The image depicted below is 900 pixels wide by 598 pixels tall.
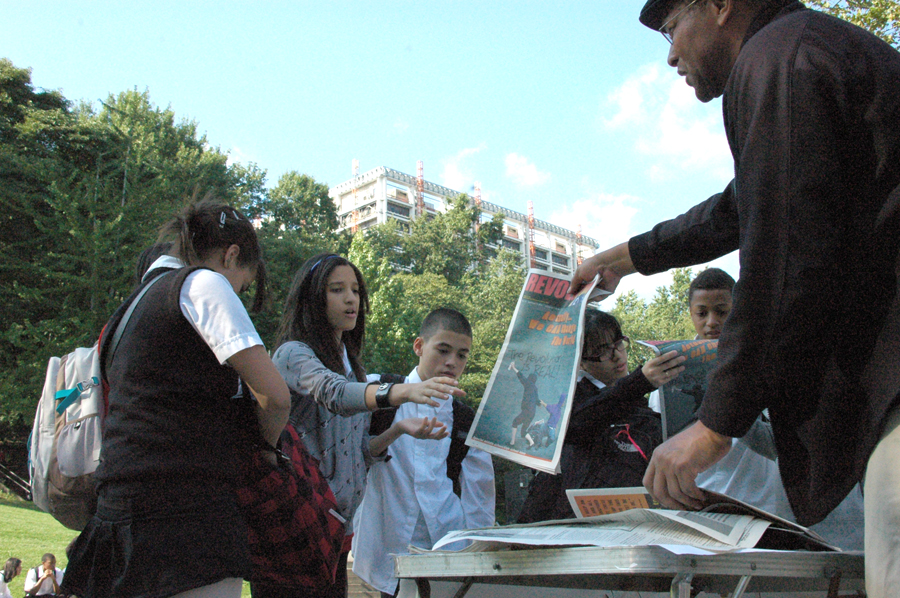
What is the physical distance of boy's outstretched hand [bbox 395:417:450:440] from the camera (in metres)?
2.48

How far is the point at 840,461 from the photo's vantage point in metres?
1.17

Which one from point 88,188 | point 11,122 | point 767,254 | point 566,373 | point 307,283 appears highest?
point 11,122

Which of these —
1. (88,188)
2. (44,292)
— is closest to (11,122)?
(88,188)

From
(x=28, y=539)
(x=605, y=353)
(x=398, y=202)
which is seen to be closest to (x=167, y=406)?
(x=605, y=353)

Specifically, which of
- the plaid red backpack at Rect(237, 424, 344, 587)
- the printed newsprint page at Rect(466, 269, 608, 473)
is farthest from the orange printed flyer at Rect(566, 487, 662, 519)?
the plaid red backpack at Rect(237, 424, 344, 587)

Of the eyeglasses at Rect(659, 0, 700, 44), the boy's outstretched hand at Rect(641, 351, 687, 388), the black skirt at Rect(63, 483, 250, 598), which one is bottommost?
the black skirt at Rect(63, 483, 250, 598)

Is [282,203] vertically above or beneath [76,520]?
above

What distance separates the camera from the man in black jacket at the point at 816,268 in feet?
3.76

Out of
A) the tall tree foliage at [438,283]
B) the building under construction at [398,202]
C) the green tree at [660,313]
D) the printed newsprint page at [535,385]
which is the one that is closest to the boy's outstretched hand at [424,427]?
the printed newsprint page at [535,385]

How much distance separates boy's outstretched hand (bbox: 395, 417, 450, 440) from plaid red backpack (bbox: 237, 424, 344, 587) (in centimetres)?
46

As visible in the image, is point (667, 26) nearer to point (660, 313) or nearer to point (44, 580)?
point (44, 580)

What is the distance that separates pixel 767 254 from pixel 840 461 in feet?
1.19

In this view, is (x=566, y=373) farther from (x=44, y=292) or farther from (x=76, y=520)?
(x=44, y=292)

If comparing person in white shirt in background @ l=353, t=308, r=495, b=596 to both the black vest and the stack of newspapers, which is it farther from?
the stack of newspapers
